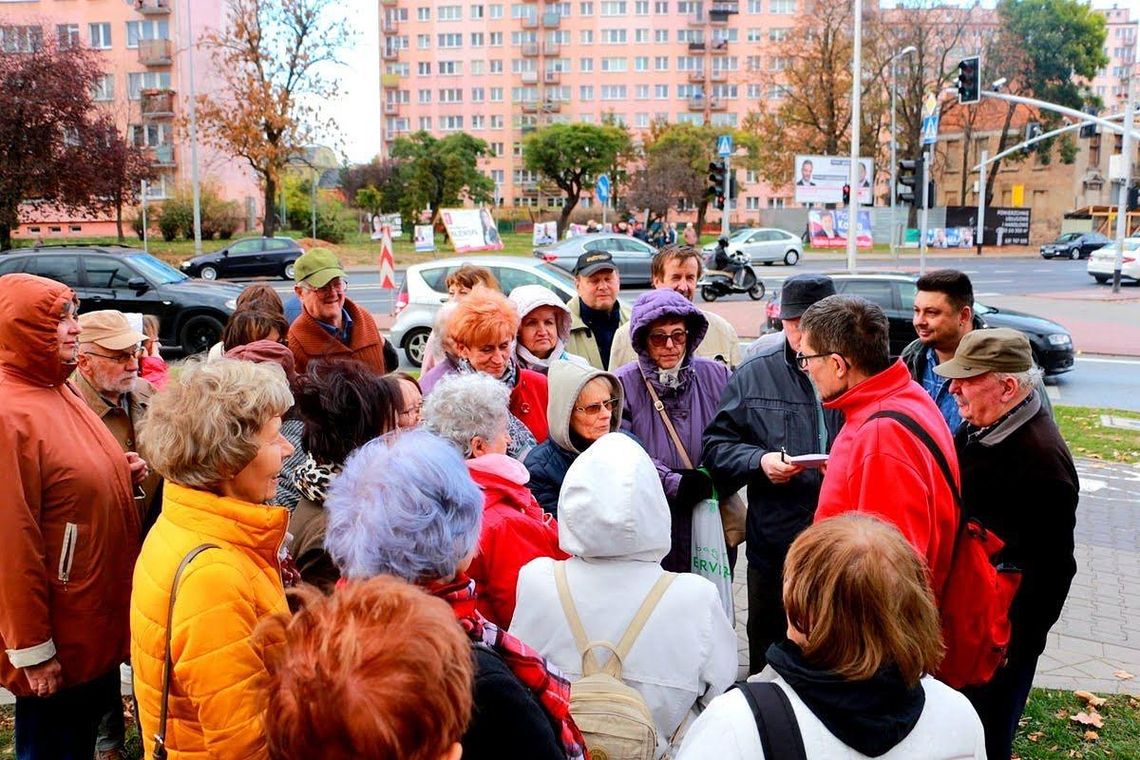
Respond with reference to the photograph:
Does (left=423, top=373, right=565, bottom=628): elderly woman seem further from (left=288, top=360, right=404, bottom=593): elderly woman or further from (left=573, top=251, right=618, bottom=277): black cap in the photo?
(left=573, top=251, right=618, bottom=277): black cap

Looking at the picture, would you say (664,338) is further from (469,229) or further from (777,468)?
(469,229)

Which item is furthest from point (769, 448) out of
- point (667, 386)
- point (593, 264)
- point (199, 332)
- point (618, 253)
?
point (618, 253)

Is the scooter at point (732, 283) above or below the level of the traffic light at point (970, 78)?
below

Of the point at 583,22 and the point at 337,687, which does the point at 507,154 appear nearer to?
the point at 583,22

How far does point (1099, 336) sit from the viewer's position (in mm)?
18469

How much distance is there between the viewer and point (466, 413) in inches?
→ 129

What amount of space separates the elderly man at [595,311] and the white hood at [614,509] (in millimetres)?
3347

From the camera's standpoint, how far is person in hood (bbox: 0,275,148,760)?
283cm

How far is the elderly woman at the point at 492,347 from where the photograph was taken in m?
4.40

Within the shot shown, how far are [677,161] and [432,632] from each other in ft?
213

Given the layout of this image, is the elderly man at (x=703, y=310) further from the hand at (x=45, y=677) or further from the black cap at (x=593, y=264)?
the hand at (x=45, y=677)

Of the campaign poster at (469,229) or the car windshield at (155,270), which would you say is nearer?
the car windshield at (155,270)

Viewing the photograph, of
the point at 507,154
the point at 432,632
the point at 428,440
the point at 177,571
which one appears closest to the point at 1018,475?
the point at 428,440

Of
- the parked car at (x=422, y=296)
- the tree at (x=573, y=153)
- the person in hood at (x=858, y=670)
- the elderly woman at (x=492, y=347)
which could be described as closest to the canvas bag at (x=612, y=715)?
the person in hood at (x=858, y=670)
